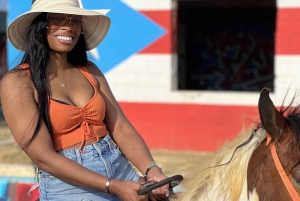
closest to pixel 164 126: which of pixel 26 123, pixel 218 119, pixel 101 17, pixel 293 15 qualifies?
pixel 218 119

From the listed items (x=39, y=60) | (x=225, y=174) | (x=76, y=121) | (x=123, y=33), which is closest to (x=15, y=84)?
(x=39, y=60)

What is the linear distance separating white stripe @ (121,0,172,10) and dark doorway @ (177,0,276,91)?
426 centimetres

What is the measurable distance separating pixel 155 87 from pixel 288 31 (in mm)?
2258

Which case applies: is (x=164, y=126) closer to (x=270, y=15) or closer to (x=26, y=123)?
(x=270, y=15)

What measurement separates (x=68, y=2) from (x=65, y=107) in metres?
0.50

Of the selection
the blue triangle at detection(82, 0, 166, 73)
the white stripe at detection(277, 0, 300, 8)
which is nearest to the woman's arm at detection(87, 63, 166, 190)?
the white stripe at detection(277, 0, 300, 8)

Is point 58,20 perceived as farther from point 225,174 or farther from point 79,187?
point 225,174

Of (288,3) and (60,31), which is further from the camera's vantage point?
(288,3)

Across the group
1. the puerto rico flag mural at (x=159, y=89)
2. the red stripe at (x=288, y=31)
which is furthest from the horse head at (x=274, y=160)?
the puerto rico flag mural at (x=159, y=89)

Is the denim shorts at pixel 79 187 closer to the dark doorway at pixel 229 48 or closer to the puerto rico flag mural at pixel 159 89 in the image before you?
the puerto rico flag mural at pixel 159 89

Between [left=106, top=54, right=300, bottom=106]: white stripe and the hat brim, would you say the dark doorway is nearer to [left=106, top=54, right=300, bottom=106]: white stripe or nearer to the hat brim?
[left=106, top=54, right=300, bottom=106]: white stripe

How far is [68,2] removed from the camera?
2537mm

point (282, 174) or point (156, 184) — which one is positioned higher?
point (282, 174)

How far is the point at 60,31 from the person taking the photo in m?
2.49
